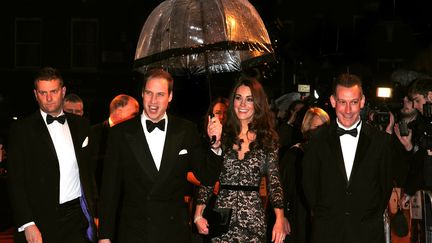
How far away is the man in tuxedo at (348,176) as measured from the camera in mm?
5449

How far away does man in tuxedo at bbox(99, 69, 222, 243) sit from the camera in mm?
5176

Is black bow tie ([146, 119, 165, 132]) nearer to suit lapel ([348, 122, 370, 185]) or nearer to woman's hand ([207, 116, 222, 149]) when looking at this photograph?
woman's hand ([207, 116, 222, 149])

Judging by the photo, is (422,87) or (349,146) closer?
(349,146)

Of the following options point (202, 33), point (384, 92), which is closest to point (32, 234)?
point (202, 33)

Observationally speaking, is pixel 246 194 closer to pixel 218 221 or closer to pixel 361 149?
pixel 218 221

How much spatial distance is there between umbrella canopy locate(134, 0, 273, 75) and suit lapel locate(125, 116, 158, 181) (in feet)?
7.20

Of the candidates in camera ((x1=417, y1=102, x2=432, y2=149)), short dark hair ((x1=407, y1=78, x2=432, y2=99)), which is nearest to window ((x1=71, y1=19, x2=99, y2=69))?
short dark hair ((x1=407, y1=78, x2=432, y2=99))

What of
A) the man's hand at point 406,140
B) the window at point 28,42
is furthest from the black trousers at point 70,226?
the window at point 28,42

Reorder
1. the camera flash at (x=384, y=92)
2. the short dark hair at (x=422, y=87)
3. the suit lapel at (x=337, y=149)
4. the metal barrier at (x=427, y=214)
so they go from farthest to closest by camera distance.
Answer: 1. the camera flash at (x=384, y=92)
2. the short dark hair at (x=422, y=87)
3. the metal barrier at (x=427, y=214)
4. the suit lapel at (x=337, y=149)

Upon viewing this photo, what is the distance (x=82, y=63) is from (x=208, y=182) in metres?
22.4

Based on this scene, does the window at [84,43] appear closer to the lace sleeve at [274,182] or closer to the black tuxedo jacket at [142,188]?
the lace sleeve at [274,182]

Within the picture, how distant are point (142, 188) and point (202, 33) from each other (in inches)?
111

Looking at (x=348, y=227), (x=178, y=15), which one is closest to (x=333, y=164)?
(x=348, y=227)

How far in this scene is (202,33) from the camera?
7.60 m
